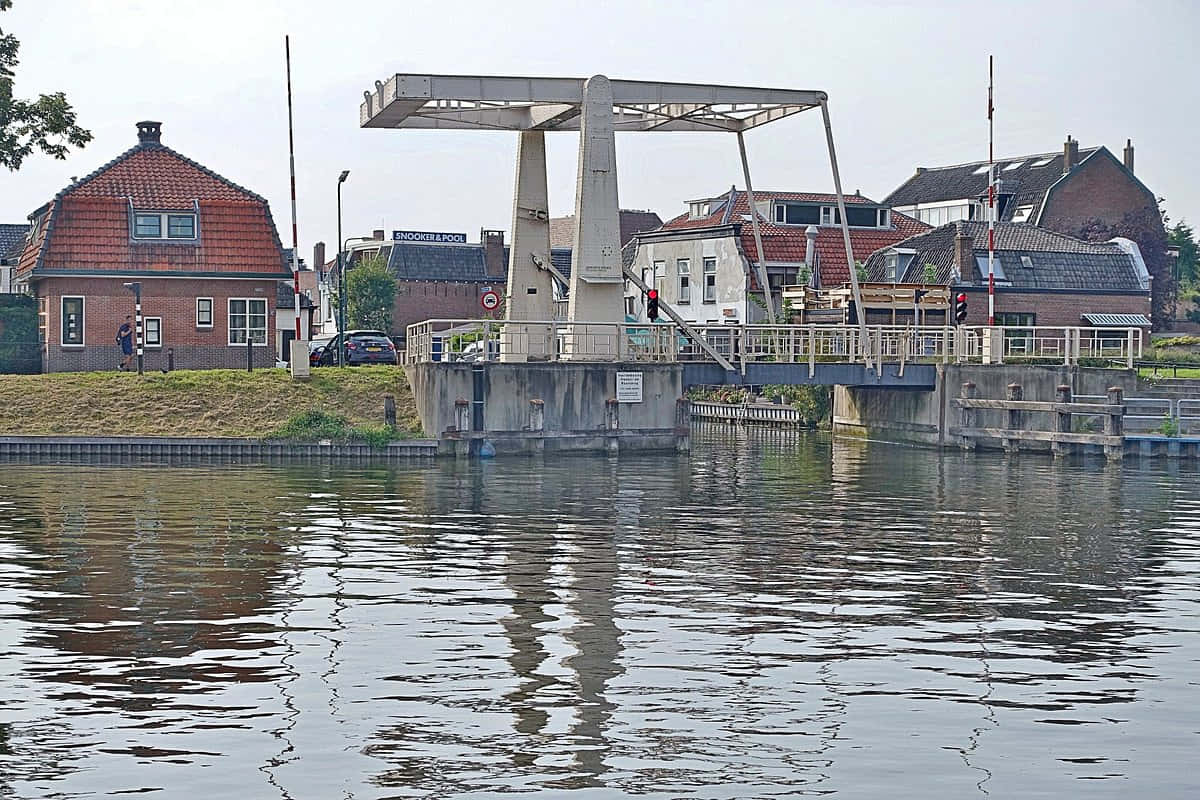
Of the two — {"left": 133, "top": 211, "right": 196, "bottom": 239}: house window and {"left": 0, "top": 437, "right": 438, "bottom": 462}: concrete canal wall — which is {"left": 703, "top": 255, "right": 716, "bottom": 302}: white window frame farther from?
{"left": 0, "top": 437, "right": 438, "bottom": 462}: concrete canal wall

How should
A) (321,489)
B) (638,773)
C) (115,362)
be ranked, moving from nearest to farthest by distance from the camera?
(638,773) < (321,489) < (115,362)

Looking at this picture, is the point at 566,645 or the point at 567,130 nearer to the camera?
the point at 566,645

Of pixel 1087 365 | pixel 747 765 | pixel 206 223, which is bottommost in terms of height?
pixel 747 765

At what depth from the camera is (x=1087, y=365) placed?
44.2 metres

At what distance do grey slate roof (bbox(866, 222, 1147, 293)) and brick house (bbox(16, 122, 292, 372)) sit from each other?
25.1 metres

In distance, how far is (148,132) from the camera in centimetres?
5612

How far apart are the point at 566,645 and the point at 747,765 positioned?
398 cm

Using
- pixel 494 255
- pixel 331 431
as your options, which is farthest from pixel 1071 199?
pixel 331 431

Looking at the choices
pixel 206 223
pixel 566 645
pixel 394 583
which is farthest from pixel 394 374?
pixel 566 645

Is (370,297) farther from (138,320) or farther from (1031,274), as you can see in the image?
(138,320)

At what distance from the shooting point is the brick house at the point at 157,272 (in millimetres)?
50000

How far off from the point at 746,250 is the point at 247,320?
75.1ft

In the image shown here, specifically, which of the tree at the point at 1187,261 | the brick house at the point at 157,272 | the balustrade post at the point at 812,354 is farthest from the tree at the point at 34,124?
the tree at the point at 1187,261

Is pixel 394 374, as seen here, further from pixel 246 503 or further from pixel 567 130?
pixel 246 503
